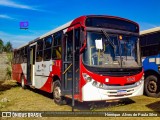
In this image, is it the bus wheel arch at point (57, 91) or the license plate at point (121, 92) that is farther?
the bus wheel arch at point (57, 91)

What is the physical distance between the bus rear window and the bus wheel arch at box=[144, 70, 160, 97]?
292 centimetres

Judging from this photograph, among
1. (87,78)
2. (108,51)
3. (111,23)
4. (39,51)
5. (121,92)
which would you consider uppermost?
(111,23)

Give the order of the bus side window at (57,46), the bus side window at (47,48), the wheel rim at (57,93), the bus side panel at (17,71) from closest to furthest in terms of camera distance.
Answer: the wheel rim at (57,93)
the bus side window at (57,46)
the bus side window at (47,48)
the bus side panel at (17,71)

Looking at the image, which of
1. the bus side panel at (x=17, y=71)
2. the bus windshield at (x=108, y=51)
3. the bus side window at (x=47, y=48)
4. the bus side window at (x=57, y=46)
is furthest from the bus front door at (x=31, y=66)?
the bus windshield at (x=108, y=51)

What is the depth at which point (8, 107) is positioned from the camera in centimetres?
1057

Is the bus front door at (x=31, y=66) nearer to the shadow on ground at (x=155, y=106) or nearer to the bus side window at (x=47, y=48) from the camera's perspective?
the bus side window at (x=47, y=48)

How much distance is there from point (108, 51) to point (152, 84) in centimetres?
413

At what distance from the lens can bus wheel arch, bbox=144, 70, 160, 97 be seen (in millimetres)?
11844

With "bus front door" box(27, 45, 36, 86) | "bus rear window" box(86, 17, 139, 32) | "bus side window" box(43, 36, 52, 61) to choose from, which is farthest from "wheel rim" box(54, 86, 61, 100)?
"bus front door" box(27, 45, 36, 86)

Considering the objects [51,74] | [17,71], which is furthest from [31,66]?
[17,71]

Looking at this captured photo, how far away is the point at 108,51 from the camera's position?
A: 29.4 ft

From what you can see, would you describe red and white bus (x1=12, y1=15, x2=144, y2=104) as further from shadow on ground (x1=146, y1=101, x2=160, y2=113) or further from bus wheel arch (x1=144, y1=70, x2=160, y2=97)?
bus wheel arch (x1=144, y1=70, x2=160, y2=97)

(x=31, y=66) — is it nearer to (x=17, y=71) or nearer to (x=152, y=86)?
(x=17, y=71)

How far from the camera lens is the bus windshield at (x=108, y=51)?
8672mm
